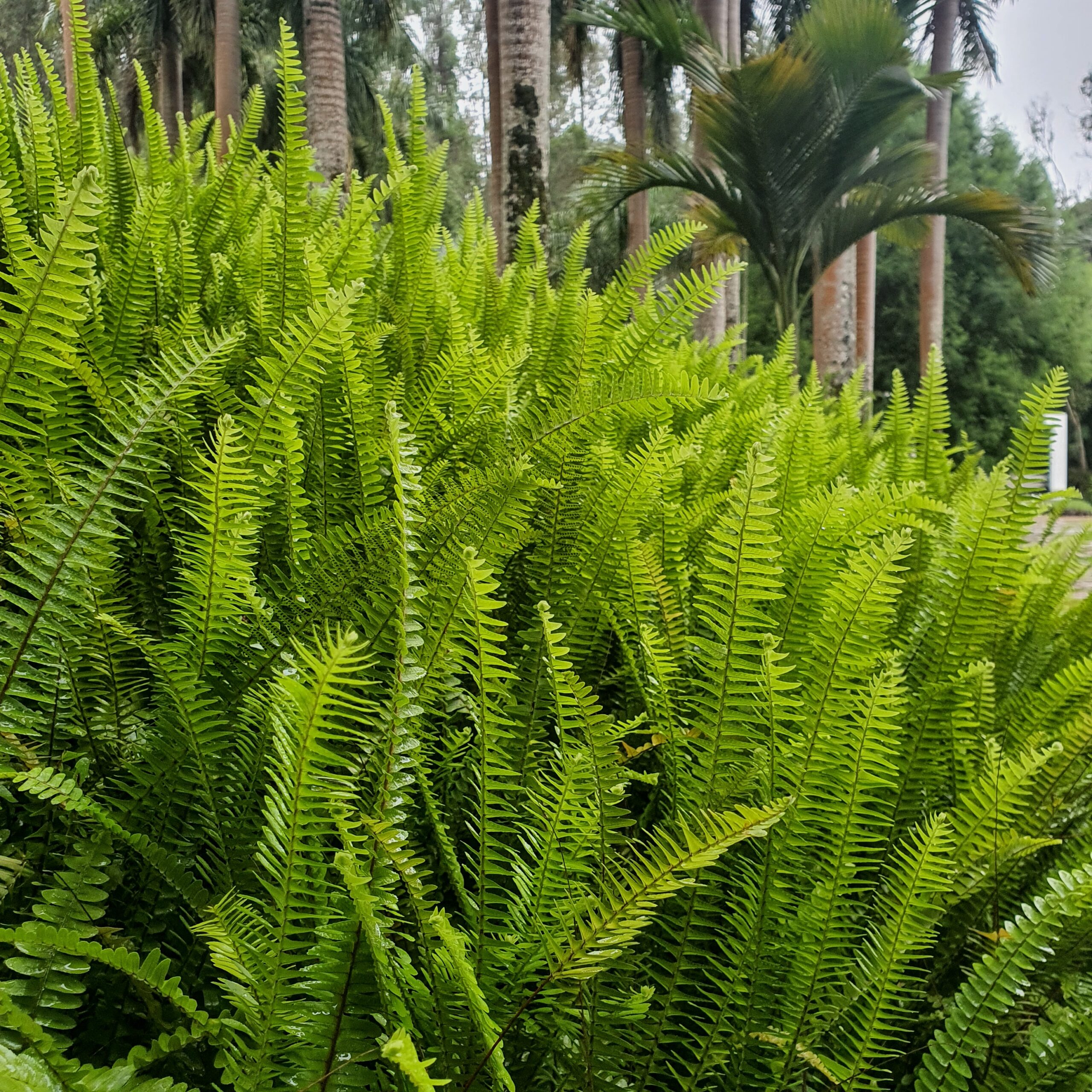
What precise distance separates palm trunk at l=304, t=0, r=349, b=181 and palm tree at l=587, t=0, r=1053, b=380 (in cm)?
208

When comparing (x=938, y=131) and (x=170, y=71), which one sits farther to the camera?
(x=170, y=71)

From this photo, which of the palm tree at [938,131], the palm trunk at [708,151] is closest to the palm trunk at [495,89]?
the palm trunk at [708,151]

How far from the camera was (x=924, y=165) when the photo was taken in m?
7.10

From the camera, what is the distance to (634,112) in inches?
497

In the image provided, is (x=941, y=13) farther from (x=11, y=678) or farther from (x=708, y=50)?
(x=11, y=678)

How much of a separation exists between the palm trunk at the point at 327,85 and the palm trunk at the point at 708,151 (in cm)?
277

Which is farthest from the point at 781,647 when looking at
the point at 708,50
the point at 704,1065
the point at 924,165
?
the point at 924,165

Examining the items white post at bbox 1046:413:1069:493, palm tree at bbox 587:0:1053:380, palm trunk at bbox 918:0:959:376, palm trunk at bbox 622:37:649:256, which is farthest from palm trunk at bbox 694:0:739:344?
white post at bbox 1046:413:1069:493

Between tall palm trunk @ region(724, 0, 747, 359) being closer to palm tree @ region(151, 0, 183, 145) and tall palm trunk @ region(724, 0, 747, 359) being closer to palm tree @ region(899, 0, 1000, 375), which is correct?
palm tree @ region(899, 0, 1000, 375)

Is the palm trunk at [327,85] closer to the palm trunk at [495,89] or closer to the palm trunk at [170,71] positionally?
the palm trunk at [495,89]

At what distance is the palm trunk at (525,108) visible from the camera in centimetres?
491

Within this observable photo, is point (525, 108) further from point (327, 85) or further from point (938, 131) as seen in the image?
point (938, 131)

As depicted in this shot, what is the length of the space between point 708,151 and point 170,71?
1260 centimetres

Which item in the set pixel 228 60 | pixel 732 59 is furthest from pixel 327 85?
pixel 732 59
